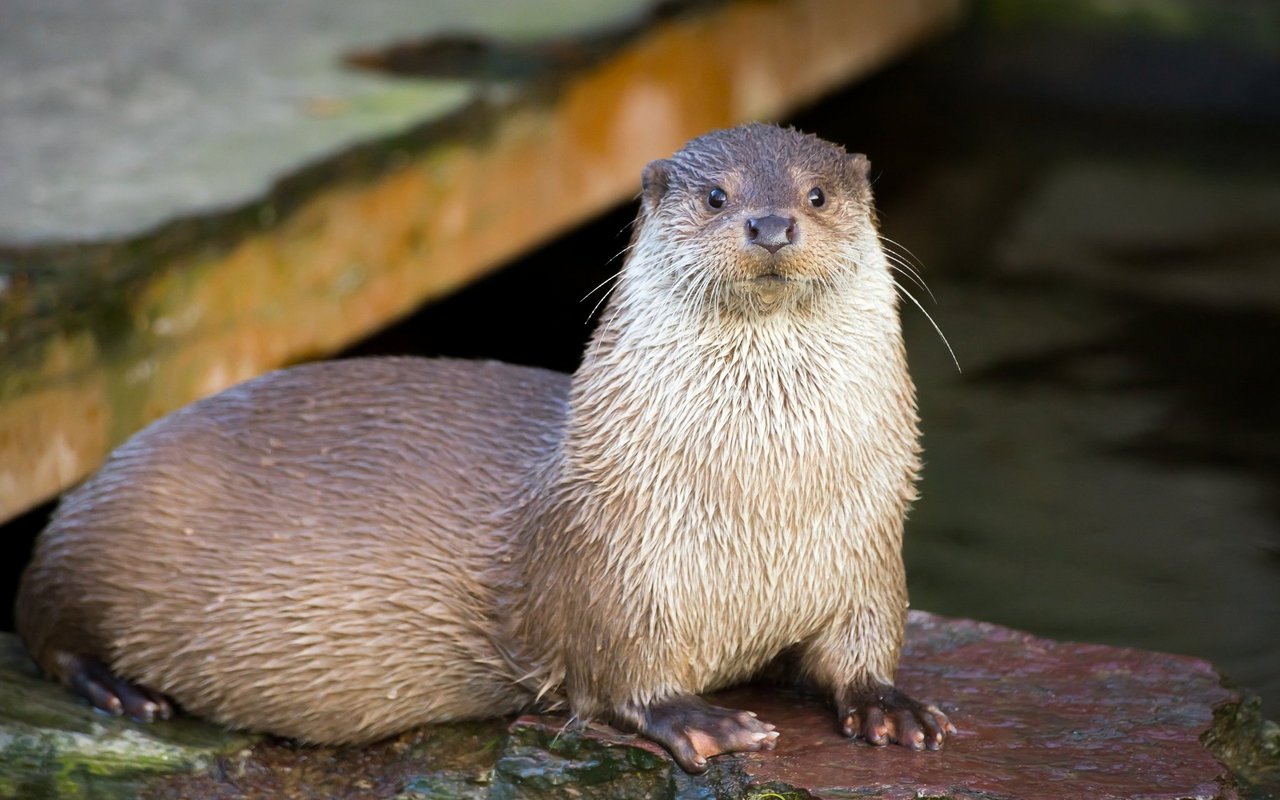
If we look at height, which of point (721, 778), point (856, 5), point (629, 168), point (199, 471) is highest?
point (856, 5)

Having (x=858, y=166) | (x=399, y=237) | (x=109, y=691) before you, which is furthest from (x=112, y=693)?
(x=399, y=237)

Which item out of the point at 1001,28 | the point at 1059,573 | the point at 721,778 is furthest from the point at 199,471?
the point at 1001,28

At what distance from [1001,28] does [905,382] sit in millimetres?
6191

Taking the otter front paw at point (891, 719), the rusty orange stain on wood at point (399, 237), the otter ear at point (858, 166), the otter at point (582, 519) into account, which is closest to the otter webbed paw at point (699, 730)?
the otter at point (582, 519)

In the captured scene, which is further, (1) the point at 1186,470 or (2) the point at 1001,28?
(2) the point at 1001,28

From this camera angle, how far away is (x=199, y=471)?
10.00 ft

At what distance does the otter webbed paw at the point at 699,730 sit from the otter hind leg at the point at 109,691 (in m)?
0.84

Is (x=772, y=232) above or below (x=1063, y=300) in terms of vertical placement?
below

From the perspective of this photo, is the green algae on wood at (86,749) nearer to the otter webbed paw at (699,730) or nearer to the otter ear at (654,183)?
the otter webbed paw at (699,730)

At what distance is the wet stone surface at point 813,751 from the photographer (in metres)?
2.67

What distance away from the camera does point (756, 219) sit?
2.60 meters

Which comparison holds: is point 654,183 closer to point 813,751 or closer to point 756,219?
point 756,219

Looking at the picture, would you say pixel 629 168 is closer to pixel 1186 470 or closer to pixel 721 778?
pixel 1186 470

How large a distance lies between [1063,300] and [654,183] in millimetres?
3666
